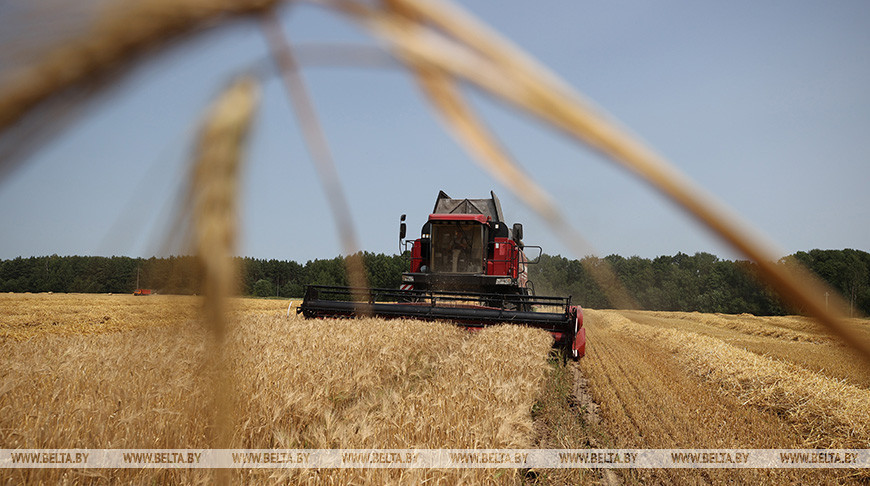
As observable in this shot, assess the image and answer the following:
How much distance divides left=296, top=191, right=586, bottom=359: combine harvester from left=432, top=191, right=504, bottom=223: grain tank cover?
1303mm

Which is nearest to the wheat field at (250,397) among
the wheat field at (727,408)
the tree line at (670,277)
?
the tree line at (670,277)

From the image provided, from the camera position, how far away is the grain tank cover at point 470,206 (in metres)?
10.6

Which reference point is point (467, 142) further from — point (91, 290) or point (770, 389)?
point (770, 389)

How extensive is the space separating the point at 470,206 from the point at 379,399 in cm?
765

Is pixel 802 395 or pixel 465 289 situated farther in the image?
pixel 465 289

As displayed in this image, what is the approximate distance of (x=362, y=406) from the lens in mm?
2969

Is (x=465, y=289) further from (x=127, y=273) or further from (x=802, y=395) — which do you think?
(x=127, y=273)

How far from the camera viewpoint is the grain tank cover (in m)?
10.6

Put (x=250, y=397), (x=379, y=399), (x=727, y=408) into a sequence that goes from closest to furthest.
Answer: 1. (x=250, y=397)
2. (x=379, y=399)
3. (x=727, y=408)

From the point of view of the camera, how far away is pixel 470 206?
35.0 feet

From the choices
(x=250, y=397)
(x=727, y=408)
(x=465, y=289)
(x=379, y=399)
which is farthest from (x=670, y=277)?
(x=465, y=289)

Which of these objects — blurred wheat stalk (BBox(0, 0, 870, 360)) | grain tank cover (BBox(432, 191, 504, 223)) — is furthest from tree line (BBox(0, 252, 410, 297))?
grain tank cover (BBox(432, 191, 504, 223))

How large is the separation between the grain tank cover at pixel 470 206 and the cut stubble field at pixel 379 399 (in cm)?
417

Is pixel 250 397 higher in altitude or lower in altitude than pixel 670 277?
lower
